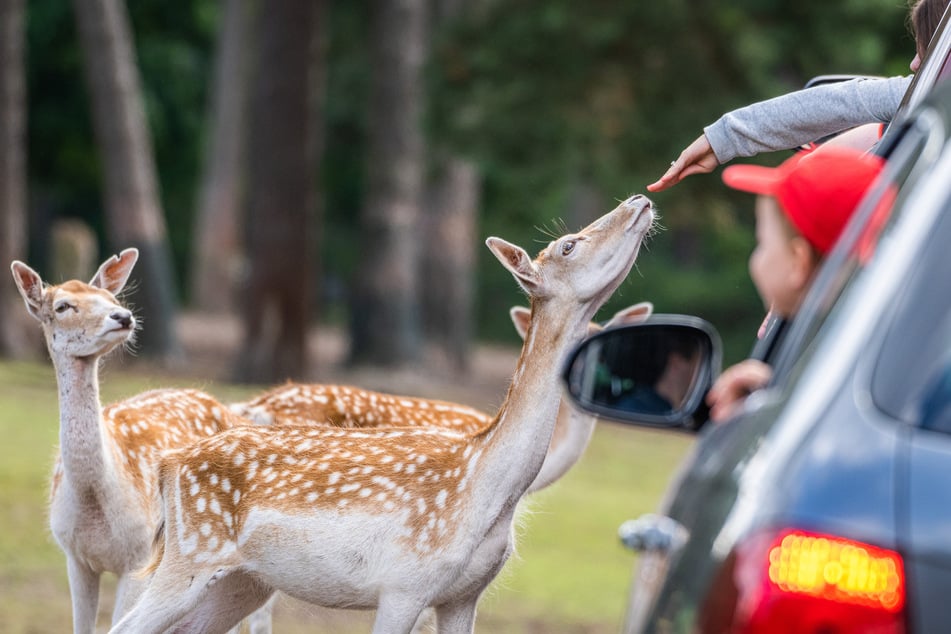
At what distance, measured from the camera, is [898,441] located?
2.11 meters

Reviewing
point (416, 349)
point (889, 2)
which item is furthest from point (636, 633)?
point (416, 349)

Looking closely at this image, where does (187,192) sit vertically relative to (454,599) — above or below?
below

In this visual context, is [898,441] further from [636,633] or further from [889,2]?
[889,2]

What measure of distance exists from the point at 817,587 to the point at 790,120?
2.59m

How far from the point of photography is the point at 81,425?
5430mm

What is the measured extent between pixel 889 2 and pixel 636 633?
18803 millimetres

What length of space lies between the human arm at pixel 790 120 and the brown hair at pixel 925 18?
0.26 metres

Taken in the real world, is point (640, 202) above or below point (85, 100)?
above

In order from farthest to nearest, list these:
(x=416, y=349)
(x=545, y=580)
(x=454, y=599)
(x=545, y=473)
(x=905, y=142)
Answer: (x=416, y=349) → (x=545, y=580) → (x=545, y=473) → (x=454, y=599) → (x=905, y=142)

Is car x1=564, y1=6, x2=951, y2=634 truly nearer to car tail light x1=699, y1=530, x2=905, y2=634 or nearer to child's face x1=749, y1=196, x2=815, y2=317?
car tail light x1=699, y1=530, x2=905, y2=634

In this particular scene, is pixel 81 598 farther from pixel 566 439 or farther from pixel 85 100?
pixel 85 100

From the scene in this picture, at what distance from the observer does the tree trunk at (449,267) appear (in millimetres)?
25219

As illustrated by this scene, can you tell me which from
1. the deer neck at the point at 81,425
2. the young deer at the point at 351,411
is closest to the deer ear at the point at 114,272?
the deer neck at the point at 81,425

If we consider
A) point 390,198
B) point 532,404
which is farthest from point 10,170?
point 532,404
